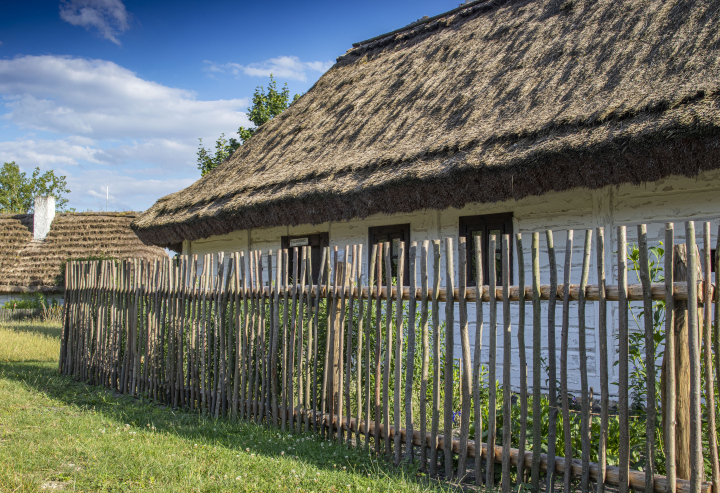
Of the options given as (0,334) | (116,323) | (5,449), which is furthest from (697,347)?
(0,334)

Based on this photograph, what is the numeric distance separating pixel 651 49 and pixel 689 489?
4.97 meters

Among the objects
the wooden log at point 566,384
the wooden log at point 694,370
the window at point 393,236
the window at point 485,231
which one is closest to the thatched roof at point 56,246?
the window at point 393,236

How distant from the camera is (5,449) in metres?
3.99

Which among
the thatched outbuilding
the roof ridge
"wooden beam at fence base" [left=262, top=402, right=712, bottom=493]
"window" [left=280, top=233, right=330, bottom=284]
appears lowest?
"wooden beam at fence base" [left=262, top=402, right=712, bottom=493]

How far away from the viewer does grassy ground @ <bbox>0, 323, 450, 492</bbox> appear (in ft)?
10.8

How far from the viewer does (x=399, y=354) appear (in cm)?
383

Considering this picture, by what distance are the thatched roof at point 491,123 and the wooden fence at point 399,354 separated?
1331 millimetres

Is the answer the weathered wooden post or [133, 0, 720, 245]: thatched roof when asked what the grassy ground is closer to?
the weathered wooden post

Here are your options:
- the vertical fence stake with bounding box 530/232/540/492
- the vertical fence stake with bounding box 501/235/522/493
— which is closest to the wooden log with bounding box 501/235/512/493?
the vertical fence stake with bounding box 501/235/522/493

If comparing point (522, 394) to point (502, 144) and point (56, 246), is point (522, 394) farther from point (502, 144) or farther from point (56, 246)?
point (56, 246)

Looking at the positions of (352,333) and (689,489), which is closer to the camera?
(689,489)

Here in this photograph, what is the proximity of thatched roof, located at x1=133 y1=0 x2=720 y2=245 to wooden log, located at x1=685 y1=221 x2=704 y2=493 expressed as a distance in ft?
7.31

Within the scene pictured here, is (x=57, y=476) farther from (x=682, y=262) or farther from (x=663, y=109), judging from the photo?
(x=663, y=109)

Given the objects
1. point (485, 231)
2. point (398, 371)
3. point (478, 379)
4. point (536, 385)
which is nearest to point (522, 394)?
Answer: point (536, 385)
